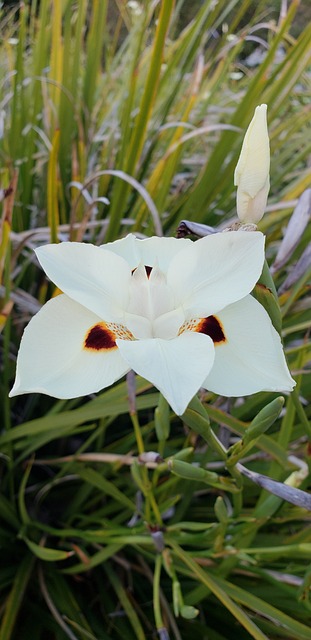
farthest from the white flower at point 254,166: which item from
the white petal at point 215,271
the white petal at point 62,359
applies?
the white petal at point 62,359

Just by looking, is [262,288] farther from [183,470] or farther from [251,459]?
[251,459]

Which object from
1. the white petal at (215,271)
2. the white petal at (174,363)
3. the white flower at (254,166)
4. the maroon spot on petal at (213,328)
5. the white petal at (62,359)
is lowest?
the white petal at (62,359)

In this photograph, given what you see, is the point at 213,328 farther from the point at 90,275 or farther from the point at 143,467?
the point at 143,467

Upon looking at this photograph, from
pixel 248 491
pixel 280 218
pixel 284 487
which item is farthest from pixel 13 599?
pixel 280 218

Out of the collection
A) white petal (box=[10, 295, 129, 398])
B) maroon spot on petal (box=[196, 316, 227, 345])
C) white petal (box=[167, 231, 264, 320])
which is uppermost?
white petal (box=[167, 231, 264, 320])

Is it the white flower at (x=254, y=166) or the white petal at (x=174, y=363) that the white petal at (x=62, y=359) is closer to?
the white petal at (x=174, y=363)

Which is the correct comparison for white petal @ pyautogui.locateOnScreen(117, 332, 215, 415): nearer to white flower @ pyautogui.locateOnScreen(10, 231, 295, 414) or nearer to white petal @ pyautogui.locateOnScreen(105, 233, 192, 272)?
white flower @ pyautogui.locateOnScreen(10, 231, 295, 414)

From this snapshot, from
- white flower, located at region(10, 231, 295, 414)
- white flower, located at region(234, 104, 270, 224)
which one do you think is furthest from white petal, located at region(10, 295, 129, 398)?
white flower, located at region(234, 104, 270, 224)
